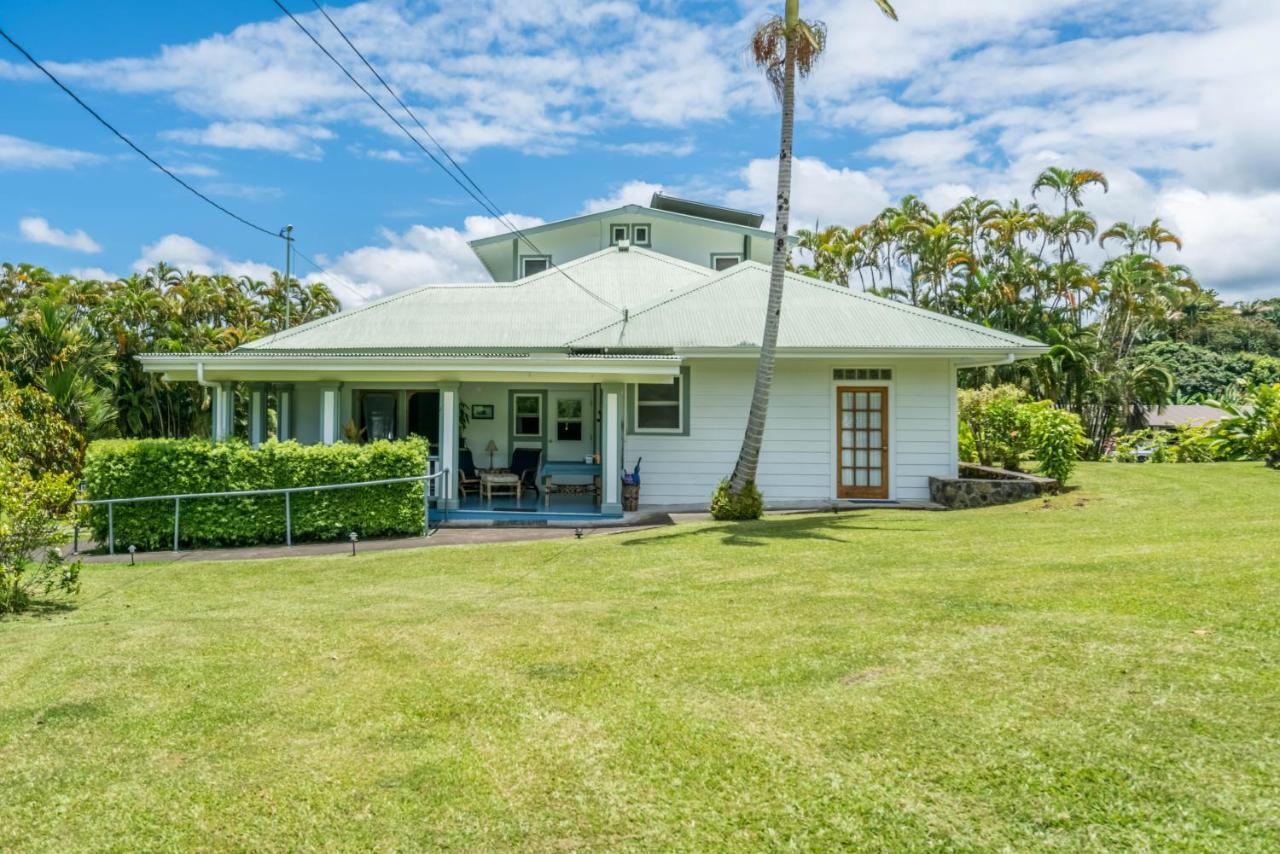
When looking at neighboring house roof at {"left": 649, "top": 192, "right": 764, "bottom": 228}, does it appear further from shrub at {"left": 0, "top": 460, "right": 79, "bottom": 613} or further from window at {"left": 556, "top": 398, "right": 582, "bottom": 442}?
shrub at {"left": 0, "top": 460, "right": 79, "bottom": 613}

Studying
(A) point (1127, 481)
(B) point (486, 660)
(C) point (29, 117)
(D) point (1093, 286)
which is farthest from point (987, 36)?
(D) point (1093, 286)

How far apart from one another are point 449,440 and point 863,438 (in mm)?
7863

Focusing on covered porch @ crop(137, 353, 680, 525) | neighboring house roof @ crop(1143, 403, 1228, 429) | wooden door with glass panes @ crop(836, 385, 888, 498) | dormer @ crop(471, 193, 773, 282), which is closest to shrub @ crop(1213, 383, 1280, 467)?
wooden door with glass panes @ crop(836, 385, 888, 498)

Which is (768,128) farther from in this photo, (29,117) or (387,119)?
(29,117)

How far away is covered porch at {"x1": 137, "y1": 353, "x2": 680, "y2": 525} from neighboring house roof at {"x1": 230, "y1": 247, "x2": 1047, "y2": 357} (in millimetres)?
875

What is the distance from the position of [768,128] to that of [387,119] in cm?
765

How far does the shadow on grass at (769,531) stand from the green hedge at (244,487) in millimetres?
4000

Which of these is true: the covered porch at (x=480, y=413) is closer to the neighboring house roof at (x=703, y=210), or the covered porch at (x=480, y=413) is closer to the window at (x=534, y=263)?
the window at (x=534, y=263)

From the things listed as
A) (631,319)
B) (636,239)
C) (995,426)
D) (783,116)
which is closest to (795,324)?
(631,319)

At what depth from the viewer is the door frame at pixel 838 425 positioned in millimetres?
14945

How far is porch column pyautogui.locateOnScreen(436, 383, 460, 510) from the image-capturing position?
555 inches

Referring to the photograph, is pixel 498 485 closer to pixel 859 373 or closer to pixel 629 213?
pixel 859 373

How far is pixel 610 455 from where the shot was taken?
14.0 meters

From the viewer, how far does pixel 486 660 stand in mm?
5301
